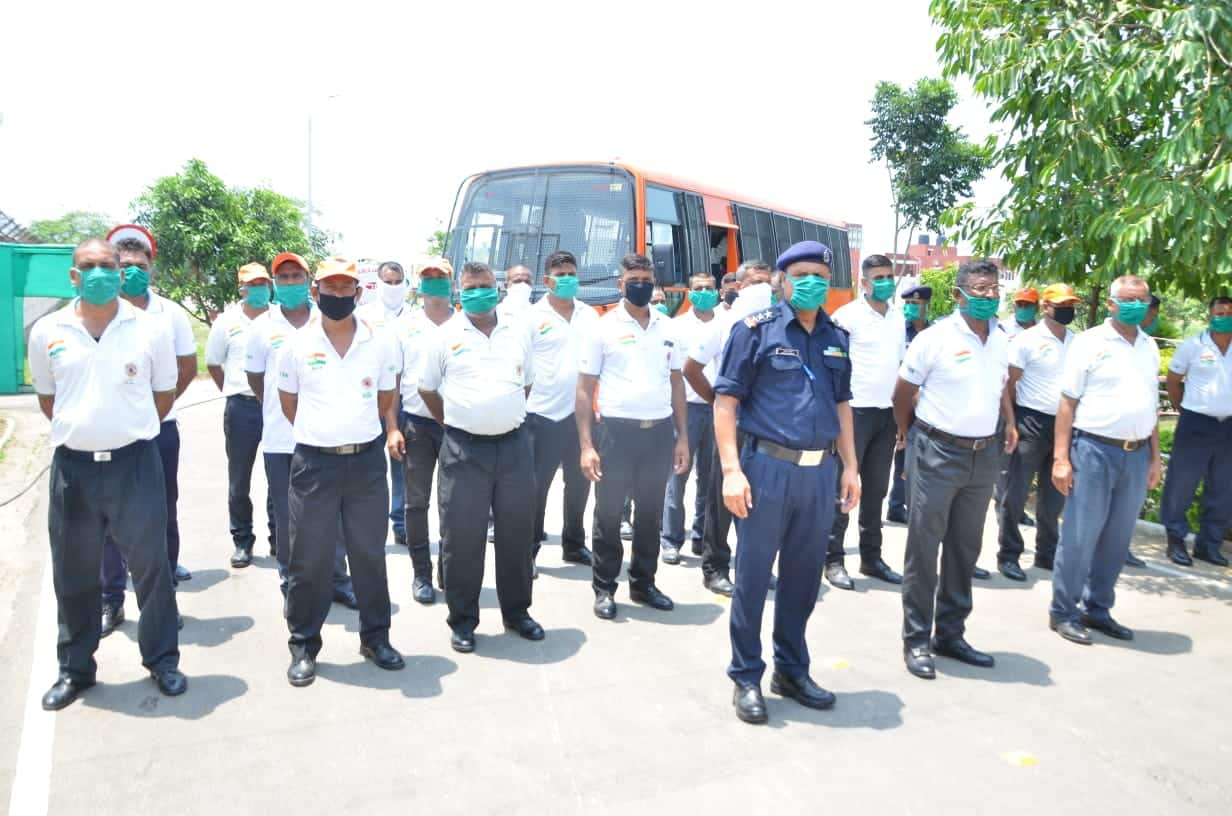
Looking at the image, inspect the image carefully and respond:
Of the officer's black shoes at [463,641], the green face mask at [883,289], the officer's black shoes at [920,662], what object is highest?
the green face mask at [883,289]

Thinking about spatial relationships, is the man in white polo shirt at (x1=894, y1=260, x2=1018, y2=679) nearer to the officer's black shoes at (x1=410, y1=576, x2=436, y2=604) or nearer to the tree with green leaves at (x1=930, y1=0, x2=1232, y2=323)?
the tree with green leaves at (x1=930, y1=0, x2=1232, y2=323)

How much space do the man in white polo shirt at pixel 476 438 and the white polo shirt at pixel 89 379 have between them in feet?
4.54

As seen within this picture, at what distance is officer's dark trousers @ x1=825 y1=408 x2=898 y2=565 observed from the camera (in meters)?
6.11

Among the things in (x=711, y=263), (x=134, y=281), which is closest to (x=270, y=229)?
(x=711, y=263)

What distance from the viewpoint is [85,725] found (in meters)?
3.86

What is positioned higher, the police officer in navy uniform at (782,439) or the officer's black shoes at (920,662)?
the police officer in navy uniform at (782,439)

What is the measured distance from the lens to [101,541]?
4.10 meters

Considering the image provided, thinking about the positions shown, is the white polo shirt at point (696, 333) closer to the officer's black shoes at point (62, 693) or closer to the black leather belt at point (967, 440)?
the black leather belt at point (967, 440)

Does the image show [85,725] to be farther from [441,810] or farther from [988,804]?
[988,804]

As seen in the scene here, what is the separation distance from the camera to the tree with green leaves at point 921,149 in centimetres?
2808

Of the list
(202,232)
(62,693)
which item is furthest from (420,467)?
(202,232)

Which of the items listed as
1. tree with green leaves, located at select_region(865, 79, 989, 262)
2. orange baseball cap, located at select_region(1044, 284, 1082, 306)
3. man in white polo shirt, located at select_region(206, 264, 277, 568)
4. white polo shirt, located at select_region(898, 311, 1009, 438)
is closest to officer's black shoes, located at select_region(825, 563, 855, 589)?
white polo shirt, located at select_region(898, 311, 1009, 438)

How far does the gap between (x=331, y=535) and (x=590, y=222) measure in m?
6.98

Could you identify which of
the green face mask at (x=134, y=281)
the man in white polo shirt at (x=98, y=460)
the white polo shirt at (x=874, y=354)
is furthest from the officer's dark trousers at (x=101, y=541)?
the white polo shirt at (x=874, y=354)
